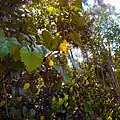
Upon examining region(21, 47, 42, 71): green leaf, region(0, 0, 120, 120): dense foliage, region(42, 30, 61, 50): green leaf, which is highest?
region(0, 0, 120, 120): dense foliage

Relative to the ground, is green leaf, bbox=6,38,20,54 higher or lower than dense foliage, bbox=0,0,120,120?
lower

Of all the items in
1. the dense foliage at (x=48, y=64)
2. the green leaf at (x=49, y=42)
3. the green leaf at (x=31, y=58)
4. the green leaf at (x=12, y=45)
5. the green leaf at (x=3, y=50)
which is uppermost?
the dense foliage at (x=48, y=64)

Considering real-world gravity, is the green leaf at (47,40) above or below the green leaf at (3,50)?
above

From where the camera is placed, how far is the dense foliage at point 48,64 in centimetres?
60

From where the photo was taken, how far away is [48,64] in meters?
0.62

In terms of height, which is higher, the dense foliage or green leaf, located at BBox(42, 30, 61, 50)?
the dense foliage

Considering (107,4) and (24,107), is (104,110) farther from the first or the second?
(107,4)

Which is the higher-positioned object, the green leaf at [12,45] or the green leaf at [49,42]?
the green leaf at [49,42]

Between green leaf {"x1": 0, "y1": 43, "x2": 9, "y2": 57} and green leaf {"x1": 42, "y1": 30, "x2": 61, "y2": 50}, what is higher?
green leaf {"x1": 42, "y1": 30, "x2": 61, "y2": 50}

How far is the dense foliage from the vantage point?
600mm

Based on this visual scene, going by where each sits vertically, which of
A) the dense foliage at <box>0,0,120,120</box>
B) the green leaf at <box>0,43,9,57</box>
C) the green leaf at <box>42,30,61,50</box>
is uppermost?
the dense foliage at <box>0,0,120,120</box>

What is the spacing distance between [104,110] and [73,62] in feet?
5.38

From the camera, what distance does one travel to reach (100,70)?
4.30 m

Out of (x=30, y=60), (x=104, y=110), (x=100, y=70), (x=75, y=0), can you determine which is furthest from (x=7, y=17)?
(x=100, y=70)
